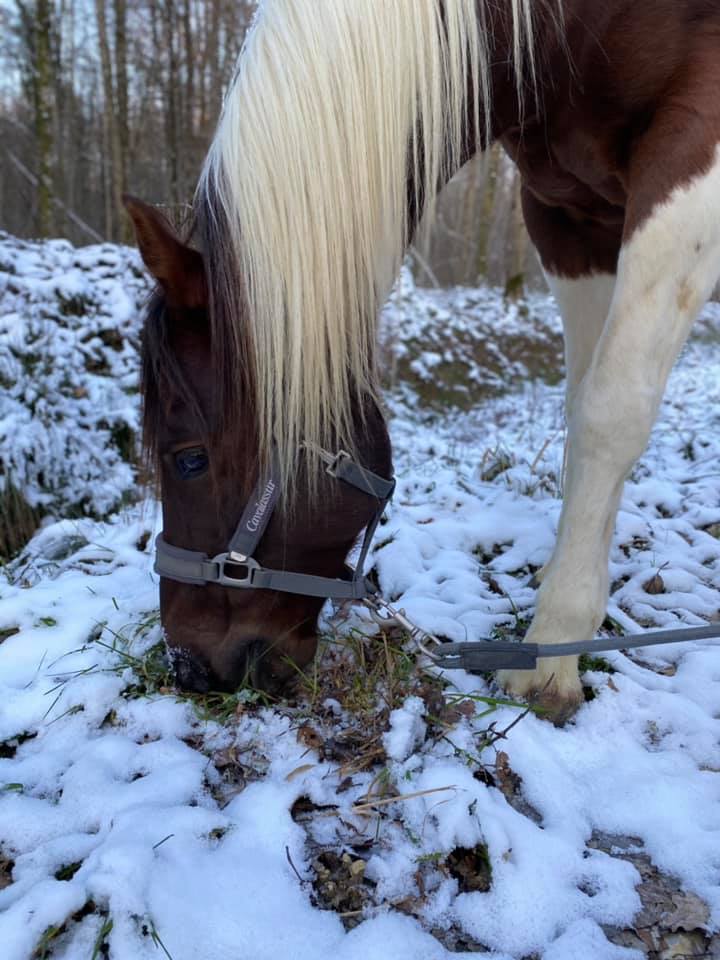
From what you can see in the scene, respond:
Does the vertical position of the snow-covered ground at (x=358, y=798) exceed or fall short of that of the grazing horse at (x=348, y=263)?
it falls short

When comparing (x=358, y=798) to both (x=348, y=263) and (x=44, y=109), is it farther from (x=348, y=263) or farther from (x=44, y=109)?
(x=44, y=109)

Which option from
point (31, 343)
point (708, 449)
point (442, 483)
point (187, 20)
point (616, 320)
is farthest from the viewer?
point (187, 20)

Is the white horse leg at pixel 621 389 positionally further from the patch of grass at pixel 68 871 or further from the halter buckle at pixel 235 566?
the patch of grass at pixel 68 871

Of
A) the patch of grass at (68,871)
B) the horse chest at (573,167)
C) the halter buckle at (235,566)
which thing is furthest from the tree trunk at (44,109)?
the patch of grass at (68,871)

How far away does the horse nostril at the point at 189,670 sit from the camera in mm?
1519

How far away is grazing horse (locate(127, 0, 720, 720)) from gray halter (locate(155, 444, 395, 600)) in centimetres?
2

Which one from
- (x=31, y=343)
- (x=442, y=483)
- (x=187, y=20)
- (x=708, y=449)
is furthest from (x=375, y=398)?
(x=187, y=20)

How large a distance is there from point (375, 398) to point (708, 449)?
9.61 feet

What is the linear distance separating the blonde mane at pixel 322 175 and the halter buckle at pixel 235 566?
23 cm

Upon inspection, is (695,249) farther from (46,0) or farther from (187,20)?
(187,20)

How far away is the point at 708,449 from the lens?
12.1 ft

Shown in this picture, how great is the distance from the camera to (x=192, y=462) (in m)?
1.44

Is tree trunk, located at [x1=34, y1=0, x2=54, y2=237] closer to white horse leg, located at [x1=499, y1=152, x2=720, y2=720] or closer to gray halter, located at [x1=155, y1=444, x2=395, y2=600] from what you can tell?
gray halter, located at [x1=155, y1=444, x2=395, y2=600]

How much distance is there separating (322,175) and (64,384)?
3.71 m
